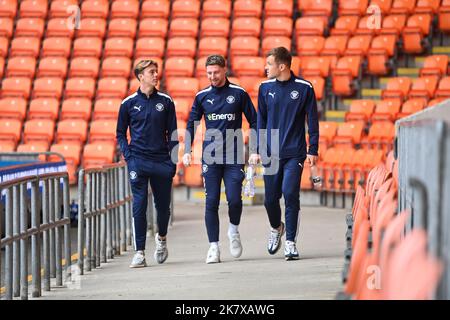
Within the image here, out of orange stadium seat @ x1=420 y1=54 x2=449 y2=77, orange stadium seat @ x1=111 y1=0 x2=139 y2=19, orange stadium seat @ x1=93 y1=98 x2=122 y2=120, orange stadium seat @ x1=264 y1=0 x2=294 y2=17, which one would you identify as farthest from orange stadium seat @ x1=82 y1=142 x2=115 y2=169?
orange stadium seat @ x1=420 y1=54 x2=449 y2=77

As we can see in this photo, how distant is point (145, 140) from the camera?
872cm

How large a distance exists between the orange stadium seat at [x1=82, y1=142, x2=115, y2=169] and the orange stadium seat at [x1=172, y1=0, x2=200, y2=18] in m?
4.07

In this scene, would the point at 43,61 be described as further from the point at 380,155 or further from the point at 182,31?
the point at 380,155

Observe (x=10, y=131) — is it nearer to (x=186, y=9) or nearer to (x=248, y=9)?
(x=186, y=9)

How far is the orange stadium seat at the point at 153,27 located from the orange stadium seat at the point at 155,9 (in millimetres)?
246

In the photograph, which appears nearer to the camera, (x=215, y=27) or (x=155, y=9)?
(x=215, y=27)

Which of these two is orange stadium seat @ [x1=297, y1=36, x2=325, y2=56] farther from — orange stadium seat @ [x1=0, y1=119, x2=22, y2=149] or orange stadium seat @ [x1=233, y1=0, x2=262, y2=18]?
orange stadium seat @ [x1=0, y1=119, x2=22, y2=149]

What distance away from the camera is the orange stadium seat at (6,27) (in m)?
19.6

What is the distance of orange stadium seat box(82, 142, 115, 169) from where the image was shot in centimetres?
1627

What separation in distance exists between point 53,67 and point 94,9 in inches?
70.7

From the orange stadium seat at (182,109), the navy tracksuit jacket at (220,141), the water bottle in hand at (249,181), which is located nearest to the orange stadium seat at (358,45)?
the orange stadium seat at (182,109)

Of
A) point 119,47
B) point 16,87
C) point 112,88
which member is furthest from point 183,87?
point 16,87

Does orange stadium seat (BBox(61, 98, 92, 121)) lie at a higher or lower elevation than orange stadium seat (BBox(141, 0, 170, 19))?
lower

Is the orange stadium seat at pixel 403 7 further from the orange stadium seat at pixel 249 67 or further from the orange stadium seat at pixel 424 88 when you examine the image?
the orange stadium seat at pixel 249 67
